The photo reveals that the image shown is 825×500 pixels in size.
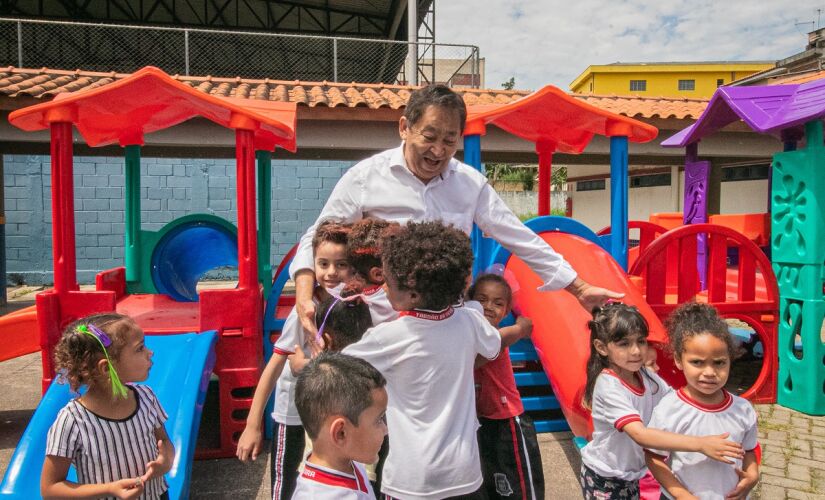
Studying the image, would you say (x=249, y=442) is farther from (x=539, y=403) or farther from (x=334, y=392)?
(x=539, y=403)

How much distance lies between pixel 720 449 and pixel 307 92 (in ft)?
25.6

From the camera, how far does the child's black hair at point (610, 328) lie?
7.27 ft

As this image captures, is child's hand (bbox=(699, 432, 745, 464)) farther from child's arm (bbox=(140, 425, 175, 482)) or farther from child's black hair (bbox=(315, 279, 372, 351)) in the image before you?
child's arm (bbox=(140, 425, 175, 482))

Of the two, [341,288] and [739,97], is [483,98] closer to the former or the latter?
[739,97]

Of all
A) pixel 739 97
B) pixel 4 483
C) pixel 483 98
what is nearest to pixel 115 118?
pixel 4 483

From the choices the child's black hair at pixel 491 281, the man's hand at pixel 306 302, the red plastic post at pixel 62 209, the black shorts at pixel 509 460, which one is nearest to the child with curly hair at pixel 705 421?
the black shorts at pixel 509 460

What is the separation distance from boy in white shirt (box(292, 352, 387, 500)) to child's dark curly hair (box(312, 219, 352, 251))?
2.14 ft

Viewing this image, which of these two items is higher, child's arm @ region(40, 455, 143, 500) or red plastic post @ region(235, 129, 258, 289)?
red plastic post @ region(235, 129, 258, 289)

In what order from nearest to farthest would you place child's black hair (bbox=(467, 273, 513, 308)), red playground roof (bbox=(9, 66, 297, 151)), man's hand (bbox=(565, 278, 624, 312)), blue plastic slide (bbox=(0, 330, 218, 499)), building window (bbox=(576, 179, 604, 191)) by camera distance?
1. man's hand (bbox=(565, 278, 624, 312))
2. child's black hair (bbox=(467, 273, 513, 308))
3. blue plastic slide (bbox=(0, 330, 218, 499))
4. red playground roof (bbox=(9, 66, 297, 151))
5. building window (bbox=(576, 179, 604, 191))

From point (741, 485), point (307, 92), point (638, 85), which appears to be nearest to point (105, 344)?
point (741, 485)

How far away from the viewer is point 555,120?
4.30 metres

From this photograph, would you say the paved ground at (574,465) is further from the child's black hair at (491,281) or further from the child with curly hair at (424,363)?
the child with curly hair at (424,363)

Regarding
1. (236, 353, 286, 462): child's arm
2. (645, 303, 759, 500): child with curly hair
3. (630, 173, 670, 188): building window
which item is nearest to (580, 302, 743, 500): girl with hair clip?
(645, 303, 759, 500): child with curly hair

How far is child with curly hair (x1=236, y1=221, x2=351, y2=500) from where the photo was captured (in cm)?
202
